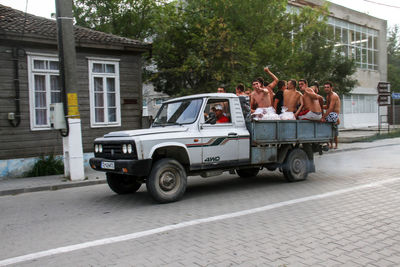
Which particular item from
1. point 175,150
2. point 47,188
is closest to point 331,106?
point 175,150

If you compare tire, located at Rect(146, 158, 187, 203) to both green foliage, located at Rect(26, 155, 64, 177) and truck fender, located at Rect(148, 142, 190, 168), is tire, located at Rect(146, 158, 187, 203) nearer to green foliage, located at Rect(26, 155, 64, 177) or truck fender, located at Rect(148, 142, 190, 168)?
truck fender, located at Rect(148, 142, 190, 168)

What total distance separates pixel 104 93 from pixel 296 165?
7472mm

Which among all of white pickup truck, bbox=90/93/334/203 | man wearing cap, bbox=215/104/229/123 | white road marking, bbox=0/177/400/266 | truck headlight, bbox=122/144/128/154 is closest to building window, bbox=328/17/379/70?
white pickup truck, bbox=90/93/334/203

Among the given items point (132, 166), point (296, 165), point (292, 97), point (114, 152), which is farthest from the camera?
point (292, 97)

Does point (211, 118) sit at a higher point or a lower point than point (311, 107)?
lower

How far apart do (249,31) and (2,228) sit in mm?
12758

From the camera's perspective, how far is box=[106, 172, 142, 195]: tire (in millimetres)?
7734

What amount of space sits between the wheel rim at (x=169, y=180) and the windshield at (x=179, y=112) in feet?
3.60

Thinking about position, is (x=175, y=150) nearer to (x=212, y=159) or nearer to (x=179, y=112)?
(x=212, y=159)

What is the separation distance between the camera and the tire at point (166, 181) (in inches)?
259

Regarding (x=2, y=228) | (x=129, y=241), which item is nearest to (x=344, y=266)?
(x=129, y=241)

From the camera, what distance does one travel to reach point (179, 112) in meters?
7.68

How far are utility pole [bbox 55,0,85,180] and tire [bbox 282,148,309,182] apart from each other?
5335 mm

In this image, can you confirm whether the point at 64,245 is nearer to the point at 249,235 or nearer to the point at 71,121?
the point at 249,235
